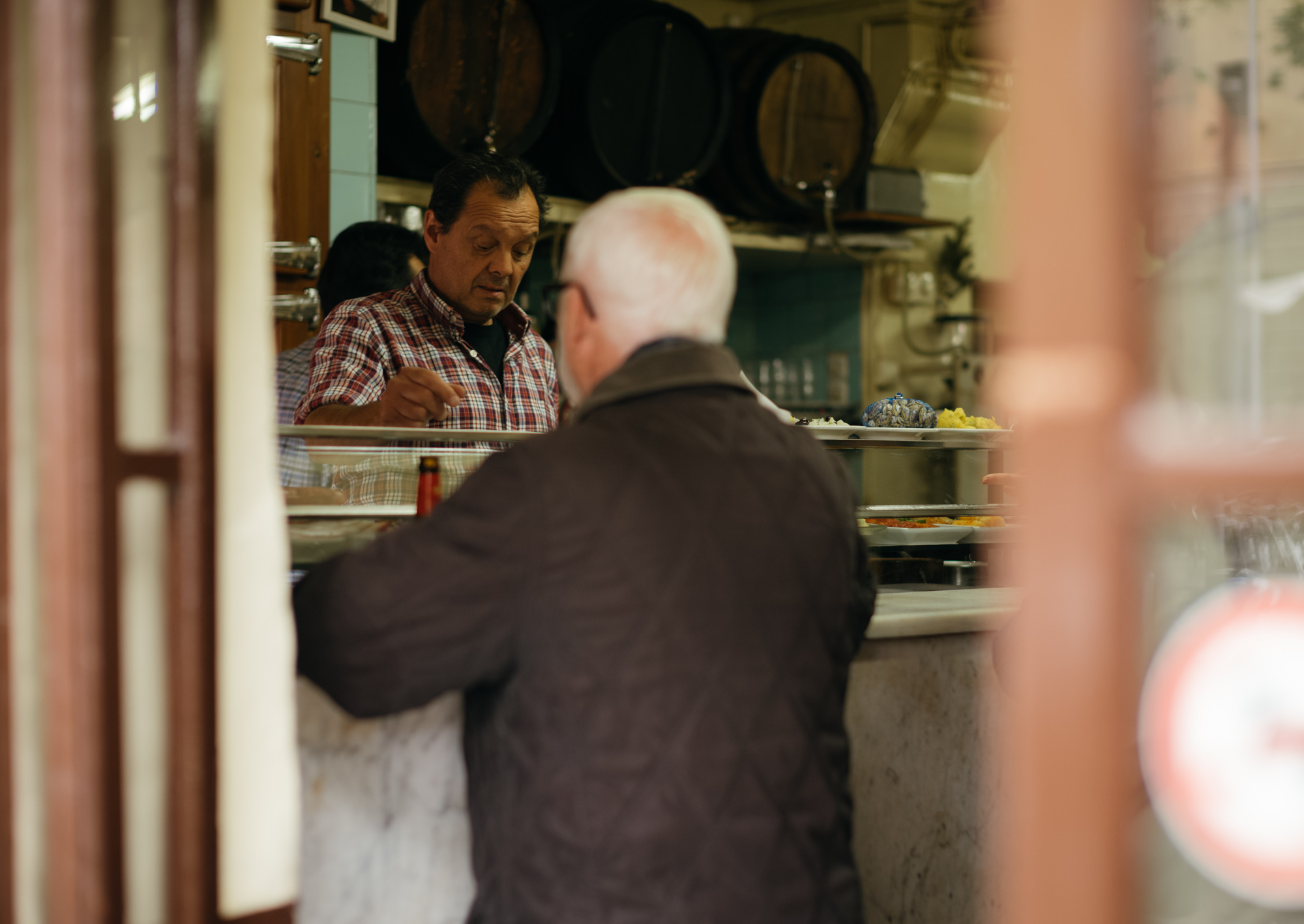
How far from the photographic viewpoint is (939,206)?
6.14 metres

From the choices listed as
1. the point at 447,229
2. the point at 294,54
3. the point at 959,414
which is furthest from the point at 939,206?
the point at 294,54

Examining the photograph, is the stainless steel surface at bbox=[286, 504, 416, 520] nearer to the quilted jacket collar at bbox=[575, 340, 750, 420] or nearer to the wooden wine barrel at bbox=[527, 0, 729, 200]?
the quilted jacket collar at bbox=[575, 340, 750, 420]

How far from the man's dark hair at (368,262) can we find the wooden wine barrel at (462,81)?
974mm

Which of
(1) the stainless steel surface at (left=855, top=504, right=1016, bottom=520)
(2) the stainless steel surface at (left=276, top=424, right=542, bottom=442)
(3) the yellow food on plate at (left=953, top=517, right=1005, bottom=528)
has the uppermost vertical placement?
(2) the stainless steel surface at (left=276, top=424, right=542, bottom=442)

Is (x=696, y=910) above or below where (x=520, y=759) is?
below

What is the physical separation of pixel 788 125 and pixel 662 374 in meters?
3.99

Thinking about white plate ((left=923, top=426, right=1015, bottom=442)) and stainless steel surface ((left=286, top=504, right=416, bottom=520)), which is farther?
white plate ((left=923, top=426, right=1015, bottom=442))

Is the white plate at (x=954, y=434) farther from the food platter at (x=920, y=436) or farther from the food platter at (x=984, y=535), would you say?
the food platter at (x=984, y=535)

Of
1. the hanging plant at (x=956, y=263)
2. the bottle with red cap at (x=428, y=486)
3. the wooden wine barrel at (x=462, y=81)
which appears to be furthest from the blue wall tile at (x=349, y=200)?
the hanging plant at (x=956, y=263)

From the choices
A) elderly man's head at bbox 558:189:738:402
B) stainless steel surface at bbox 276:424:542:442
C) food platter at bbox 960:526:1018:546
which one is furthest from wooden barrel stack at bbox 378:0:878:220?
elderly man's head at bbox 558:189:738:402

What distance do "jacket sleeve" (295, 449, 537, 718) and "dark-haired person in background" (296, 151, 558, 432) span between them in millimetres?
1376

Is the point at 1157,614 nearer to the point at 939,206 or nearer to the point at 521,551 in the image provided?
the point at 521,551

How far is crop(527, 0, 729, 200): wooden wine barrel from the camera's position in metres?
4.36

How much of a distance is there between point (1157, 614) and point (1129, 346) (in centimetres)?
16
